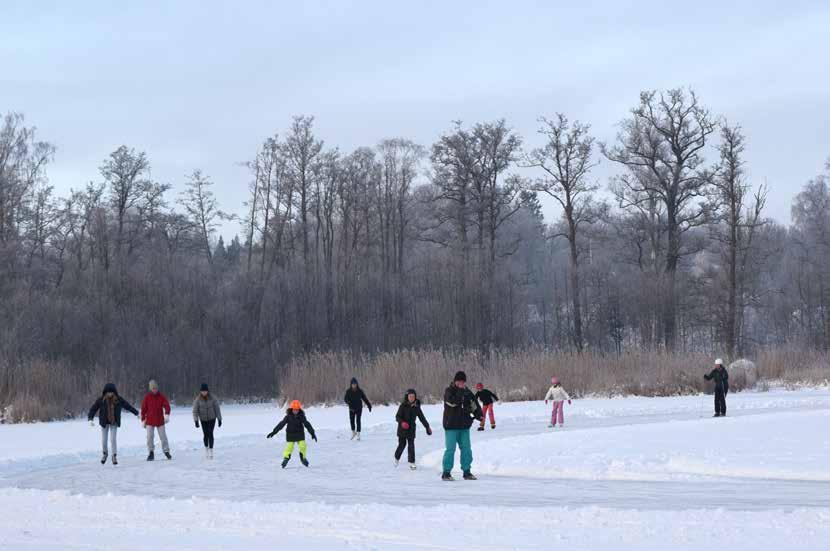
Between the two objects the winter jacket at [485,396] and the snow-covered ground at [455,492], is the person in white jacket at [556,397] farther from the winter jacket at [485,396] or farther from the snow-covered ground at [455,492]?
the winter jacket at [485,396]

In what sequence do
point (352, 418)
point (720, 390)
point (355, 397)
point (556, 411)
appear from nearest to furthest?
point (355, 397) < point (352, 418) < point (556, 411) < point (720, 390)

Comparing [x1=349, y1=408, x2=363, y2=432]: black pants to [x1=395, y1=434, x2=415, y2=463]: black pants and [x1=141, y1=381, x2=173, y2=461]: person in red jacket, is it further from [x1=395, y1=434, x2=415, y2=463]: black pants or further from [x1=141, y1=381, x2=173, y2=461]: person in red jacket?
[x1=395, y1=434, x2=415, y2=463]: black pants

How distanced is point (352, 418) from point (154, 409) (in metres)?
5.65

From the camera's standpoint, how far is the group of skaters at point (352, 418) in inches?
702

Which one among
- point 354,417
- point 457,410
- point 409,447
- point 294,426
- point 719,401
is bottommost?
point 409,447

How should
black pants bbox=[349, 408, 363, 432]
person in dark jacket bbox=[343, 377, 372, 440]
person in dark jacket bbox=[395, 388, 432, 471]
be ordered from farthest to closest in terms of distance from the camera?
1. black pants bbox=[349, 408, 363, 432]
2. person in dark jacket bbox=[343, 377, 372, 440]
3. person in dark jacket bbox=[395, 388, 432, 471]

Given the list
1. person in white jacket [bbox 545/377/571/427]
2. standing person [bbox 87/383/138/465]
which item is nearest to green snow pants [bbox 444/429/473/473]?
standing person [bbox 87/383/138/465]

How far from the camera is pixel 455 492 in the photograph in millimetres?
16094

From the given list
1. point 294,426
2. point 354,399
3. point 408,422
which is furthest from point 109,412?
point 408,422

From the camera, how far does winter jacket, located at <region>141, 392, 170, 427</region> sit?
22.8 metres

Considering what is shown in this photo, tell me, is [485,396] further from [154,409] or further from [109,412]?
[109,412]

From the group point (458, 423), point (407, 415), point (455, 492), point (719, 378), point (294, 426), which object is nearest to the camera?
point (455, 492)

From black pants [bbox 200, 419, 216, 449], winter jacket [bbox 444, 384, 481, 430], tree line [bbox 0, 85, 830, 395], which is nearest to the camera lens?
winter jacket [bbox 444, 384, 481, 430]

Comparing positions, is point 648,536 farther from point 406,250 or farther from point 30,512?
point 406,250
